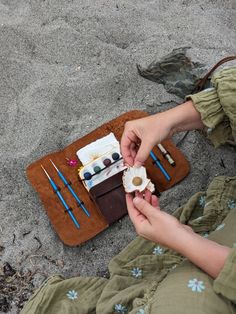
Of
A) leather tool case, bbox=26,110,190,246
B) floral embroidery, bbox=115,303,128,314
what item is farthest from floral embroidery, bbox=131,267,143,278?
leather tool case, bbox=26,110,190,246

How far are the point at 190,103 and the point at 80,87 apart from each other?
0.60 metres

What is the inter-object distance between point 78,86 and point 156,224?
804mm

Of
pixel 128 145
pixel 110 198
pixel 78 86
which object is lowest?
pixel 110 198

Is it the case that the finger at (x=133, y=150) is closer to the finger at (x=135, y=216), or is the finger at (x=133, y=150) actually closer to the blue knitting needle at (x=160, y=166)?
the finger at (x=135, y=216)

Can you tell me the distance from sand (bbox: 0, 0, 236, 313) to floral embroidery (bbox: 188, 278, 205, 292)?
17.7 inches

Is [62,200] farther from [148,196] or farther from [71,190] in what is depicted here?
[148,196]

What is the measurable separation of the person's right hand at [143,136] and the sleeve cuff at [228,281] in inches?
14.2

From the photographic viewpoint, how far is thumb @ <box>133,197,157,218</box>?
3.74 ft

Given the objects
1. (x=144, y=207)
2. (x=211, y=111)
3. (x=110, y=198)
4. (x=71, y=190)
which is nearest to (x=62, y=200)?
(x=71, y=190)

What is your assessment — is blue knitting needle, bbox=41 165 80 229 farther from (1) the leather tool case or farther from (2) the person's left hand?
(2) the person's left hand

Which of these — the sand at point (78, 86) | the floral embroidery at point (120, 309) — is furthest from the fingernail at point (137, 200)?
the sand at point (78, 86)

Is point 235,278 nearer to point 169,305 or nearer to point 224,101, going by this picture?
point 169,305

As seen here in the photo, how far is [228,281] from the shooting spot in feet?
3.26

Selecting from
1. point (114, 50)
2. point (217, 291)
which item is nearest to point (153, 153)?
point (114, 50)
